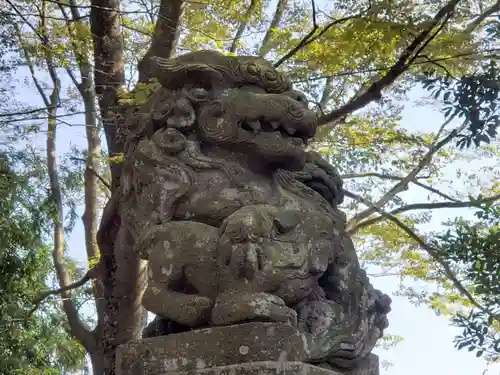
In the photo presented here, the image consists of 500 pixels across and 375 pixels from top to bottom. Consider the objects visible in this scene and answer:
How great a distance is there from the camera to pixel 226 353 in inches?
85.7

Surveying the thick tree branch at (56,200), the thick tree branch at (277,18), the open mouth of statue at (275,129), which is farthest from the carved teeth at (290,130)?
the thick tree branch at (277,18)

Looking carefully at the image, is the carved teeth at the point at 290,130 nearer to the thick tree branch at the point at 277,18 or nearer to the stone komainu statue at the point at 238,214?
the stone komainu statue at the point at 238,214

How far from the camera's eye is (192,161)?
106 inches

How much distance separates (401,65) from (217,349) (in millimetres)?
3097

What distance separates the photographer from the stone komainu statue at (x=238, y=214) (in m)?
2.37

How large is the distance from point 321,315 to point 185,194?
716 mm

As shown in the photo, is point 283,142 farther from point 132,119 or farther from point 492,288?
point 492,288

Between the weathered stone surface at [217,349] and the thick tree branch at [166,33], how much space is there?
3279 mm

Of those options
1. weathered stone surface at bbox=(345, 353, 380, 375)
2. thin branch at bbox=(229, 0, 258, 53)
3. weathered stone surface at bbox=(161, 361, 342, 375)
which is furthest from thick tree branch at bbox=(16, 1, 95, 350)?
weathered stone surface at bbox=(161, 361, 342, 375)

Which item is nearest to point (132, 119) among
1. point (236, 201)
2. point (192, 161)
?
point (192, 161)

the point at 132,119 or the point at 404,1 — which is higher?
the point at 404,1

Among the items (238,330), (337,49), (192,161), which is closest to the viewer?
(238,330)

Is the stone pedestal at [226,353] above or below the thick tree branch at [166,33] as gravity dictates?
below

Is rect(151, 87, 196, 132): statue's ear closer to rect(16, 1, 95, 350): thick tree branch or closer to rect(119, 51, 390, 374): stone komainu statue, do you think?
rect(119, 51, 390, 374): stone komainu statue
